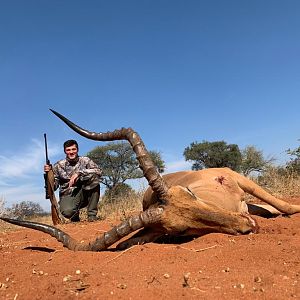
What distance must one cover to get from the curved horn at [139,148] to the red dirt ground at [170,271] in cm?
51

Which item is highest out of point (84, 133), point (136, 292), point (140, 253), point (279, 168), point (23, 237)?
point (279, 168)

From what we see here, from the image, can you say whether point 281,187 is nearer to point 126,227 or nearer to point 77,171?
point 77,171

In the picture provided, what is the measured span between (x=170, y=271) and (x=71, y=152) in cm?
527

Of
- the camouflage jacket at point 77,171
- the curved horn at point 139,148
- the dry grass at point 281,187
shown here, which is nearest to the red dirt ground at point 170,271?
the curved horn at point 139,148

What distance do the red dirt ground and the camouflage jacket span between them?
366cm

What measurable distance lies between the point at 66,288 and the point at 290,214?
3.74 metres

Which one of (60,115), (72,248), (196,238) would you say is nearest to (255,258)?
(196,238)

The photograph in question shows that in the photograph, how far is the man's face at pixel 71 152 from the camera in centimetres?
810

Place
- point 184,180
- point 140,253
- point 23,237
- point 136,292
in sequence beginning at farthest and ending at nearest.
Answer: point 23,237 < point 184,180 < point 140,253 < point 136,292

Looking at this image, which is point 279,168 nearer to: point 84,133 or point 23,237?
point 23,237

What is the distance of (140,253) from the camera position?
380cm

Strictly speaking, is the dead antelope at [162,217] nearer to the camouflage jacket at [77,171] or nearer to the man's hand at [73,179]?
the man's hand at [73,179]

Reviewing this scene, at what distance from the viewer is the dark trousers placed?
8.25m

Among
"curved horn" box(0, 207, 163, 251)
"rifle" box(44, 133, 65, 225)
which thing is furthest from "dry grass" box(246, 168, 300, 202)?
"curved horn" box(0, 207, 163, 251)
